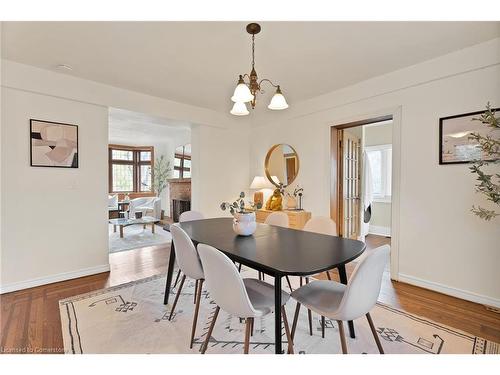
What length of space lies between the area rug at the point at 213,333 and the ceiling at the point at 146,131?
2577 millimetres

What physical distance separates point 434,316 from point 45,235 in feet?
12.9

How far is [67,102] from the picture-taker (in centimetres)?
290

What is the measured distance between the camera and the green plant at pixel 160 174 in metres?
7.78

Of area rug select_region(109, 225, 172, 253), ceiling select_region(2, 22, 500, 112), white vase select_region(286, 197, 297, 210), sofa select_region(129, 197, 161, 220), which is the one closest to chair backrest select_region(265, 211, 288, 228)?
white vase select_region(286, 197, 297, 210)

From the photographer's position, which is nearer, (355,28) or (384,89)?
(355,28)

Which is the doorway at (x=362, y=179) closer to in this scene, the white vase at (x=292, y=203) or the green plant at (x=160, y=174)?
the white vase at (x=292, y=203)

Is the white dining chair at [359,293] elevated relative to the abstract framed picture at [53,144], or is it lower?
lower

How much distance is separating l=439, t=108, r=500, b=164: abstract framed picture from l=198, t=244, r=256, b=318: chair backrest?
2430mm

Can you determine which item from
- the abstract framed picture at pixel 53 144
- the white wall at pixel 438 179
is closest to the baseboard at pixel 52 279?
the abstract framed picture at pixel 53 144
